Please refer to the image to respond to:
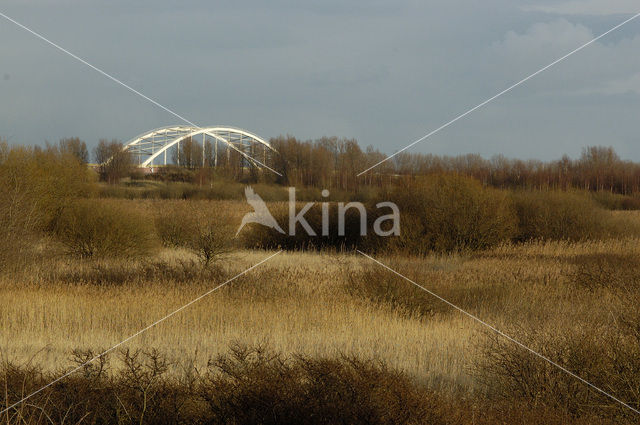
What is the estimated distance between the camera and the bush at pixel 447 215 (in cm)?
2478

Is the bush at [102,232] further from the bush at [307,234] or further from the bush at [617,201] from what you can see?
the bush at [617,201]

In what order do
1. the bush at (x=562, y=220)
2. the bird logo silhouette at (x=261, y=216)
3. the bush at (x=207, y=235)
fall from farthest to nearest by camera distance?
1. the bird logo silhouette at (x=261, y=216)
2. the bush at (x=562, y=220)
3. the bush at (x=207, y=235)

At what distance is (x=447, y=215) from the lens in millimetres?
24891

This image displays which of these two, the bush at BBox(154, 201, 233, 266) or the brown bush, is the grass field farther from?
the bush at BBox(154, 201, 233, 266)

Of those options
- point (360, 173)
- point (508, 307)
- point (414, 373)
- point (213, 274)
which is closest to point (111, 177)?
point (360, 173)

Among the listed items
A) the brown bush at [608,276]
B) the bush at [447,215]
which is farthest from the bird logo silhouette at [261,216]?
the brown bush at [608,276]

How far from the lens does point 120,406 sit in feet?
20.2

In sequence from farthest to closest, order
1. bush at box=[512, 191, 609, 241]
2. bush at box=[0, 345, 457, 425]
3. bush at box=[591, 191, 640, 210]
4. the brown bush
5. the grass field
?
bush at box=[591, 191, 640, 210], bush at box=[512, 191, 609, 241], the brown bush, the grass field, bush at box=[0, 345, 457, 425]

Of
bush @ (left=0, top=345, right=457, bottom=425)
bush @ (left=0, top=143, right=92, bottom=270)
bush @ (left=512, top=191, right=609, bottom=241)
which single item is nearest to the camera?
bush @ (left=0, top=345, right=457, bottom=425)

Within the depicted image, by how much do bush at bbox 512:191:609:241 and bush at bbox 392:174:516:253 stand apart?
442 cm

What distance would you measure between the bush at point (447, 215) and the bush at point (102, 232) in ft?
31.4

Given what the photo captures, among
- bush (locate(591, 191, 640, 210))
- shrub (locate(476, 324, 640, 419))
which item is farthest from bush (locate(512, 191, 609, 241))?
shrub (locate(476, 324, 640, 419))

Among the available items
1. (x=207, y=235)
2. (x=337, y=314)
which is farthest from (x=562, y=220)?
(x=337, y=314)

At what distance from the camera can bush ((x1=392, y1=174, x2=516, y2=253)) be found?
81.3ft
